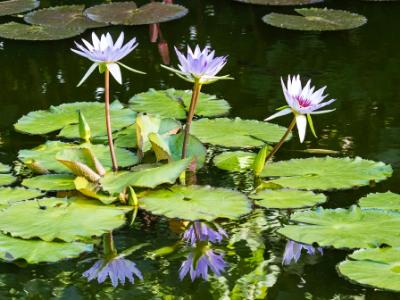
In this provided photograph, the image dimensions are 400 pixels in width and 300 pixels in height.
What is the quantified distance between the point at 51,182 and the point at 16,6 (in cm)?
258

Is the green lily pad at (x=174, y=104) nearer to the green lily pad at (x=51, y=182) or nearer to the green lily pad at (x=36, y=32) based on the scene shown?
the green lily pad at (x=51, y=182)

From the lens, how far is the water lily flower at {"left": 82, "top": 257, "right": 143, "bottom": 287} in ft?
6.29

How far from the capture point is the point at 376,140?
277cm

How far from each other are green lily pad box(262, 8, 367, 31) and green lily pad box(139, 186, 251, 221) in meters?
2.06

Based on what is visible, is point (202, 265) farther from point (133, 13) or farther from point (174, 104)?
point (133, 13)

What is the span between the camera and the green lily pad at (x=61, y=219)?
207cm

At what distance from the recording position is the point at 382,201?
87.8 inches

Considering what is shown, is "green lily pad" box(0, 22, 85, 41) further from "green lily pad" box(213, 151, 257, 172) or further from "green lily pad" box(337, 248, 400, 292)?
"green lily pad" box(337, 248, 400, 292)

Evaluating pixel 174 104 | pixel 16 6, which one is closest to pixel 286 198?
pixel 174 104

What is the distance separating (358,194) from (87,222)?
757 millimetres

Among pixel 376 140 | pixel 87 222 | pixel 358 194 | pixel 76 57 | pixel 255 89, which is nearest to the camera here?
pixel 87 222

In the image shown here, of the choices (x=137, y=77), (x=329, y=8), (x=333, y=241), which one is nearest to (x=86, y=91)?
(x=137, y=77)

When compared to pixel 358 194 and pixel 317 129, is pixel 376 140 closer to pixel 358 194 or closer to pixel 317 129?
pixel 317 129

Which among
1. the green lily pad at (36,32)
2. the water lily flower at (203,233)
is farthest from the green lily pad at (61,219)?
the green lily pad at (36,32)
